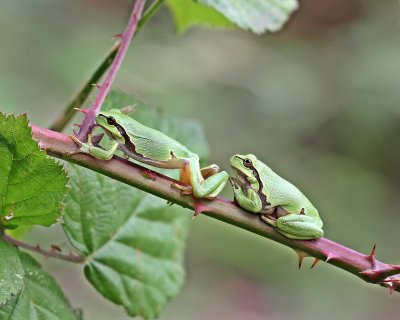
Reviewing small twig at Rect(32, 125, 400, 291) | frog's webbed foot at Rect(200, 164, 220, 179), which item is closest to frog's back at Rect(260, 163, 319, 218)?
frog's webbed foot at Rect(200, 164, 220, 179)

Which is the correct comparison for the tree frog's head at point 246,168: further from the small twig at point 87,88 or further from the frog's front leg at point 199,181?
the small twig at point 87,88

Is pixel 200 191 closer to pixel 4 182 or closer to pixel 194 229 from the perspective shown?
pixel 4 182

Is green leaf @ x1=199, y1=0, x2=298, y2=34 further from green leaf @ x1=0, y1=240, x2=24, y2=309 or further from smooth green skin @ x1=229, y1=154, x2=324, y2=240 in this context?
green leaf @ x1=0, y1=240, x2=24, y2=309

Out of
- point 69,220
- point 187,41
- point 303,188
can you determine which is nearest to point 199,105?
point 187,41

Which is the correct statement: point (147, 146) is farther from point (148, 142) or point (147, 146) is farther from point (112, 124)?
point (112, 124)

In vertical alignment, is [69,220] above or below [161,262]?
above

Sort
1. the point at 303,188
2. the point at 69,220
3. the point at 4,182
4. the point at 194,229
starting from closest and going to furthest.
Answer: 1. the point at 4,182
2. the point at 69,220
3. the point at 194,229
4. the point at 303,188

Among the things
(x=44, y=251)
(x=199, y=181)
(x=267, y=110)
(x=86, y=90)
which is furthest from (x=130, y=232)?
(x=267, y=110)
